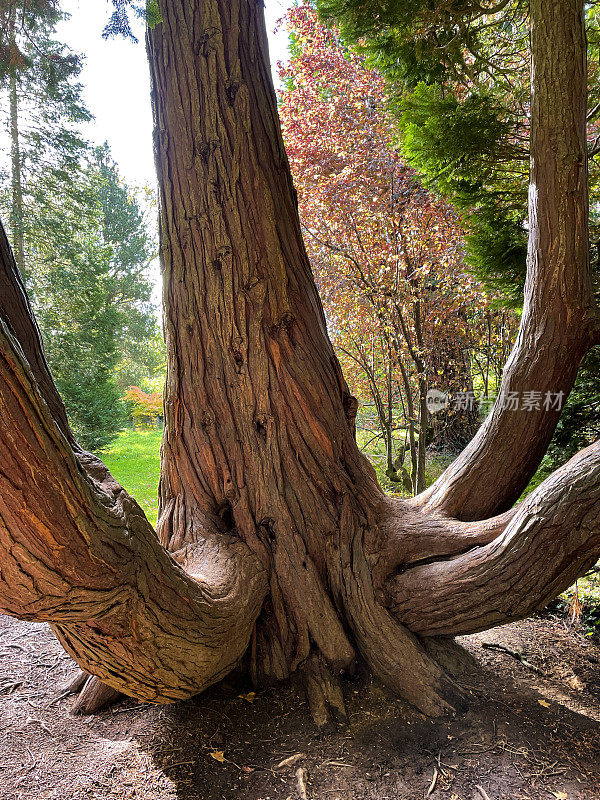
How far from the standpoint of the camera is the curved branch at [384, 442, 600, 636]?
76.0 inches

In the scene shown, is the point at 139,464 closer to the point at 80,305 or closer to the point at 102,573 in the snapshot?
the point at 80,305

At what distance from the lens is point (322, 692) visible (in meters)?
2.21

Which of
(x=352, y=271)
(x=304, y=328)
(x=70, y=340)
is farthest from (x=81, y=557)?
(x=70, y=340)

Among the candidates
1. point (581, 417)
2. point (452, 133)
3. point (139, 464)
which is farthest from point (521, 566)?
point (139, 464)

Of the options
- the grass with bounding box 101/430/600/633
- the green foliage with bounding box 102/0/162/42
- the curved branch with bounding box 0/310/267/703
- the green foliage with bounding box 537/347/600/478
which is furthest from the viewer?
the grass with bounding box 101/430/600/633

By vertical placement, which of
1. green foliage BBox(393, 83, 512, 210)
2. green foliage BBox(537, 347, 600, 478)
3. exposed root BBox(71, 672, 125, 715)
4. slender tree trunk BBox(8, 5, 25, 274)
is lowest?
exposed root BBox(71, 672, 125, 715)

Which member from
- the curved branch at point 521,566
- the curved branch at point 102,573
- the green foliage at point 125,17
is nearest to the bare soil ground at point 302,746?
the curved branch at point 102,573

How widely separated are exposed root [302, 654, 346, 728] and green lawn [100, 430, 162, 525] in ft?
11.3

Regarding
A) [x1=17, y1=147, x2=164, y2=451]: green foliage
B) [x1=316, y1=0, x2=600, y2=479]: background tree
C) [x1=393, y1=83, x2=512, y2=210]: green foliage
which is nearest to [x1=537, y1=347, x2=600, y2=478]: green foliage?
[x1=316, y1=0, x2=600, y2=479]: background tree

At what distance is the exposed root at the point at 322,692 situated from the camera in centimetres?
213

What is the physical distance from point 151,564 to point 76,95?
4966 mm

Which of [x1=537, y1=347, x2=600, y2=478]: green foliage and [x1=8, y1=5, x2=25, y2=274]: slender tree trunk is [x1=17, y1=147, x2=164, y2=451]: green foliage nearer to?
[x1=8, y1=5, x2=25, y2=274]: slender tree trunk

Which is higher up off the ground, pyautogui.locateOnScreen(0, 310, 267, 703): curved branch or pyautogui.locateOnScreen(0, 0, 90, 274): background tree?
pyautogui.locateOnScreen(0, 0, 90, 274): background tree

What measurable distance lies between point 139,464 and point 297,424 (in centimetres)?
719
